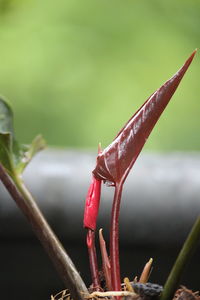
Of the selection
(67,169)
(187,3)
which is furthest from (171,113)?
(67,169)

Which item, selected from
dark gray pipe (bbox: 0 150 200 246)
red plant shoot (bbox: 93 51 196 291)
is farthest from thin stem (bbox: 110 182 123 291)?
dark gray pipe (bbox: 0 150 200 246)

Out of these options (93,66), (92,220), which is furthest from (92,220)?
(93,66)

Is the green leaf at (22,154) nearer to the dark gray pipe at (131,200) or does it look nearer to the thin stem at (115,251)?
the thin stem at (115,251)

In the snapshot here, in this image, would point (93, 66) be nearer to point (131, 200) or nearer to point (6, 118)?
point (131, 200)

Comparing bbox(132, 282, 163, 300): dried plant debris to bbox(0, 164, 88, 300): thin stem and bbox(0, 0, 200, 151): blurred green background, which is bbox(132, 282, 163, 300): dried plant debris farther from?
bbox(0, 0, 200, 151): blurred green background

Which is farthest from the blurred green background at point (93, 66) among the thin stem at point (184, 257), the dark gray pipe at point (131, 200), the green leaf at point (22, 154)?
the thin stem at point (184, 257)

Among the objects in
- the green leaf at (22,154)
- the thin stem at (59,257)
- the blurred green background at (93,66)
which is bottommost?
the thin stem at (59,257)
